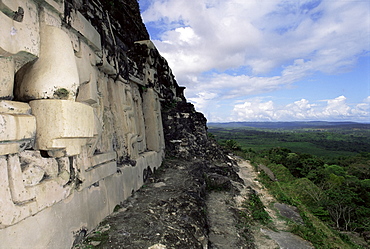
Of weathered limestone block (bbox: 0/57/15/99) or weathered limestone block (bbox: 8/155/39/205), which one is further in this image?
weathered limestone block (bbox: 0/57/15/99)

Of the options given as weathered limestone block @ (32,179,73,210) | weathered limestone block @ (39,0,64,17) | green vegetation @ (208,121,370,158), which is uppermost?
weathered limestone block @ (39,0,64,17)

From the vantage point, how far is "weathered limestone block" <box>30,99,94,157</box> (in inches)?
97.3

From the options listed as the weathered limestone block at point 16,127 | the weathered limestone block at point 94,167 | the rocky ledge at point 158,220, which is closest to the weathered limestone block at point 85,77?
the weathered limestone block at point 94,167

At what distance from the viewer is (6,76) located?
7.33 ft

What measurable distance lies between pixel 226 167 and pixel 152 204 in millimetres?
7175

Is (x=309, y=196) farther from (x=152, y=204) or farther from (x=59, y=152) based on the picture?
(x=59, y=152)

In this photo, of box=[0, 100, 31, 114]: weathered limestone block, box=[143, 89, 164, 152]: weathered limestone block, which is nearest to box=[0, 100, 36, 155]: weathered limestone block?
box=[0, 100, 31, 114]: weathered limestone block

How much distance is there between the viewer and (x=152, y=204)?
4703 mm

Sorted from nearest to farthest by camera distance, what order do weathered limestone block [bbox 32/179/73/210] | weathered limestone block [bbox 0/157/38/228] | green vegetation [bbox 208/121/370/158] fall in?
weathered limestone block [bbox 0/157/38/228], weathered limestone block [bbox 32/179/73/210], green vegetation [bbox 208/121/370/158]

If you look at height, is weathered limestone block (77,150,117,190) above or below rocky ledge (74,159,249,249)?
above

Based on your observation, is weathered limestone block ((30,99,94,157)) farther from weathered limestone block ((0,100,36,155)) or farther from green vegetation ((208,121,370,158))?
green vegetation ((208,121,370,158))

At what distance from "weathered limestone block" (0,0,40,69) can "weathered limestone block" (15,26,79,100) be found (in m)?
0.10

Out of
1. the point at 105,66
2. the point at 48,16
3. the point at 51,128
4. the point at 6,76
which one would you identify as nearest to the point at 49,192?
the point at 51,128

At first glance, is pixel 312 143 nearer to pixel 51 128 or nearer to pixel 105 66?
pixel 105 66
